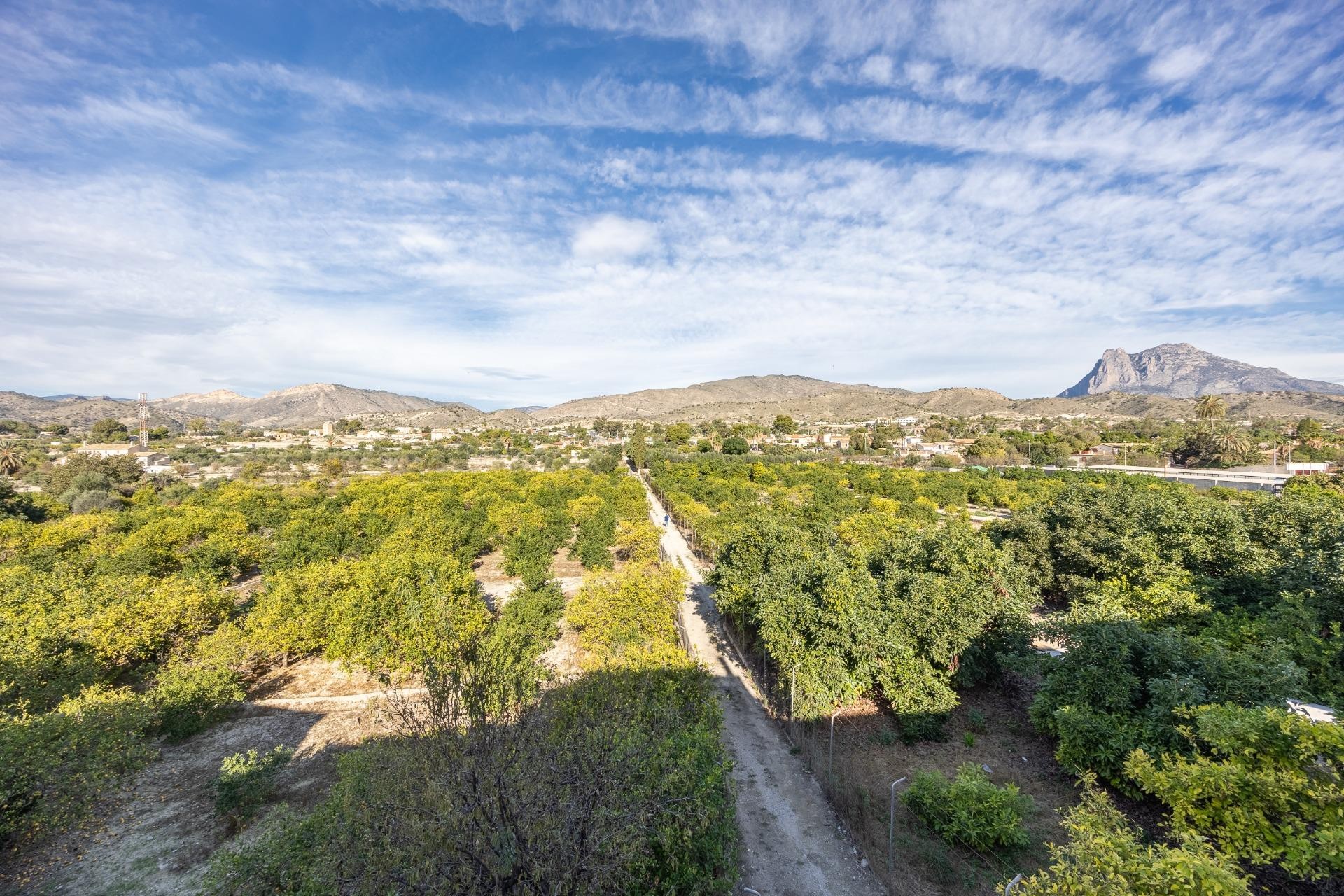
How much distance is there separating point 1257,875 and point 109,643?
89.3 ft

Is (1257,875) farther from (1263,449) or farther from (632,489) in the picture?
(1263,449)

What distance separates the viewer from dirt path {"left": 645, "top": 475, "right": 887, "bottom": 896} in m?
9.78

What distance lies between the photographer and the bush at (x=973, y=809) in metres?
9.95

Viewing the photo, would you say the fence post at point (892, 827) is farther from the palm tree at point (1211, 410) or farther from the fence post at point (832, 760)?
the palm tree at point (1211, 410)

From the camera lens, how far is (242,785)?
36.7ft

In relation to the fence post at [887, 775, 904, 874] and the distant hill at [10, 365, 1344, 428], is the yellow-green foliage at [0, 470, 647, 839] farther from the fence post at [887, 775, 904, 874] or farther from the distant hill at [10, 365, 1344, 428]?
the distant hill at [10, 365, 1344, 428]

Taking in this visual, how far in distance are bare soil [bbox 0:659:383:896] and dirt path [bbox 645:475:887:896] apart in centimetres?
951

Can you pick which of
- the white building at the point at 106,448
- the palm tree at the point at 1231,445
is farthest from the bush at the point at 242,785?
the white building at the point at 106,448

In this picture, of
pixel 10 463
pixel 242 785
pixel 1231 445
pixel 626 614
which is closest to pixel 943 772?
pixel 626 614

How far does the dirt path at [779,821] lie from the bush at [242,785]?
11.3 meters

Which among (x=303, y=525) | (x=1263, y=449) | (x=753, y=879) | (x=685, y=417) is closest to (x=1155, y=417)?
(x=1263, y=449)

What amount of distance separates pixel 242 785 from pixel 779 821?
1260cm

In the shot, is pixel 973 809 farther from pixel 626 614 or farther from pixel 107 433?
pixel 107 433

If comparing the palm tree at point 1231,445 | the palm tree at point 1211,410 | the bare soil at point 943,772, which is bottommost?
the bare soil at point 943,772
